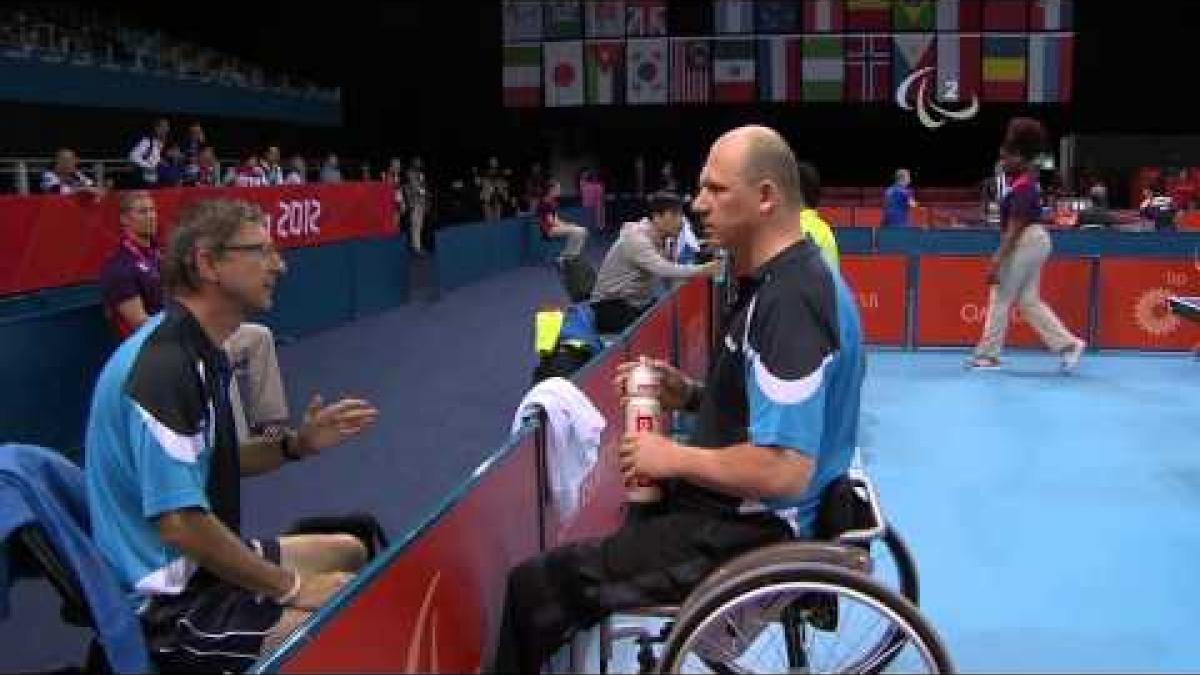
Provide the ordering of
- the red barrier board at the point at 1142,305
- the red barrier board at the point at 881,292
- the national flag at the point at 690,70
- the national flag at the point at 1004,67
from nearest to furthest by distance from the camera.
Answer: the red barrier board at the point at 1142,305 < the red barrier board at the point at 881,292 < the national flag at the point at 1004,67 < the national flag at the point at 690,70

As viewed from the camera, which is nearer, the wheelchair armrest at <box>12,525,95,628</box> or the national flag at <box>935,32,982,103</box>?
the wheelchair armrest at <box>12,525,95,628</box>

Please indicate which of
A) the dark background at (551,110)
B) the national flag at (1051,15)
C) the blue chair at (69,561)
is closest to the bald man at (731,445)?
the blue chair at (69,561)

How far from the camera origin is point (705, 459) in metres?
2.80

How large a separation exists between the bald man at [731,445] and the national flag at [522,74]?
22110mm

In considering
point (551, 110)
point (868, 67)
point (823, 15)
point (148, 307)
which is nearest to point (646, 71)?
point (823, 15)

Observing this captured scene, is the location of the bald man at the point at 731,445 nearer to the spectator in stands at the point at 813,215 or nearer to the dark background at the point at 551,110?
the spectator in stands at the point at 813,215

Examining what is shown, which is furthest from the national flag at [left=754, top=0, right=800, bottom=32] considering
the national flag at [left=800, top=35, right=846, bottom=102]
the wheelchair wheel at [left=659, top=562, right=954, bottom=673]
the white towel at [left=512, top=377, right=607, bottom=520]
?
the wheelchair wheel at [left=659, top=562, right=954, bottom=673]

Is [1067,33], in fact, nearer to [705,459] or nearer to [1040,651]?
[1040,651]

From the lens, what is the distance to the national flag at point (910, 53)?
23094mm

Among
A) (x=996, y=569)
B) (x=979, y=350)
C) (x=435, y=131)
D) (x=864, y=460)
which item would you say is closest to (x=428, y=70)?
(x=435, y=131)

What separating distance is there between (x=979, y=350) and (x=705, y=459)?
768 centimetres

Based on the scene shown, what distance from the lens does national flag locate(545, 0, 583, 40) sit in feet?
78.9

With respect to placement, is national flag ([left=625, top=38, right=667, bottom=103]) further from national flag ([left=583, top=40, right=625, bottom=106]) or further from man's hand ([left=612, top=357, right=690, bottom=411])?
man's hand ([left=612, top=357, right=690, bottom=411])

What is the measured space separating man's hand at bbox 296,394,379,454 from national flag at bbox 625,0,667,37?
70.0ft
